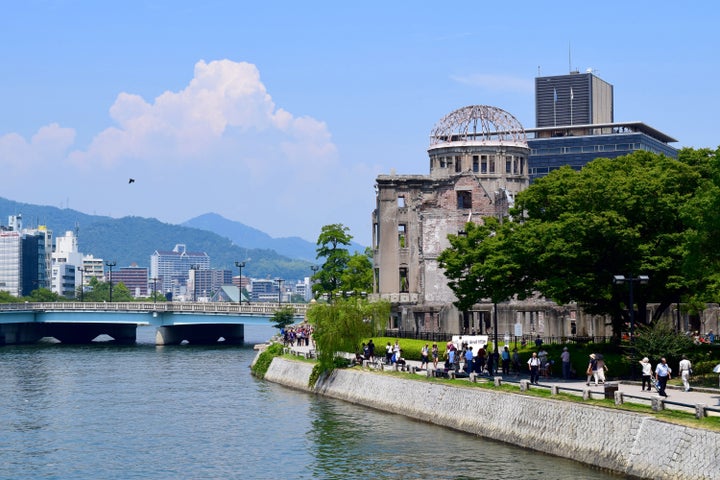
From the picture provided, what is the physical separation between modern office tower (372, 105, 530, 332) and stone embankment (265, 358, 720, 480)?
107 ft

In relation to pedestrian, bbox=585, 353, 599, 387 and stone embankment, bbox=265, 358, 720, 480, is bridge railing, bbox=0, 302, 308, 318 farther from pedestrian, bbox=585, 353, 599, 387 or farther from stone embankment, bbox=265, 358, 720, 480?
pedestrian, bbox=585, 353, 599, 387

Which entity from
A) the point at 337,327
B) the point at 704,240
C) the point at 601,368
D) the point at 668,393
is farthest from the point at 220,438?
the point at 704,240

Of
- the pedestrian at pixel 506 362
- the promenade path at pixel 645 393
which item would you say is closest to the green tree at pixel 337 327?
the pedestrian at pixel 506 362

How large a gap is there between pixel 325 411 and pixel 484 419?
15221 mm

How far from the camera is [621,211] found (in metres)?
60.2

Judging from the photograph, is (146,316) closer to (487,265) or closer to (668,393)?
(487,265)

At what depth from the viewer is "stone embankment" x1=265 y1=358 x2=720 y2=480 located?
37562mm

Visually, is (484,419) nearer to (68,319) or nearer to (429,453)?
(429,453)

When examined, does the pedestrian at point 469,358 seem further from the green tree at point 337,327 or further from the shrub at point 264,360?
the shrub at point 264,360

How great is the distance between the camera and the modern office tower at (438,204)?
101625 millimetres

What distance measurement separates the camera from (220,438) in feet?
186

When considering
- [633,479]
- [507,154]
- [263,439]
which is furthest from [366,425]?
[507,154]

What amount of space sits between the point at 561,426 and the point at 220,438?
19.1 m

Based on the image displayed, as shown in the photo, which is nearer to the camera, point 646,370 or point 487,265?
point 646,370
